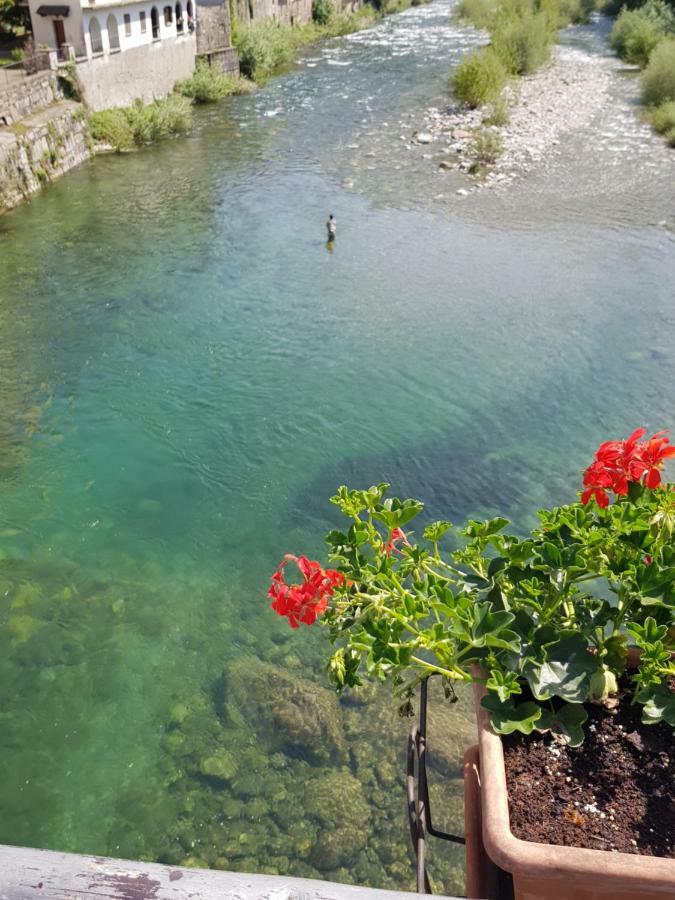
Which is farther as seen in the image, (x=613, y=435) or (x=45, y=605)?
(x=613, y=435)

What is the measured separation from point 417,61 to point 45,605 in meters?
28.4

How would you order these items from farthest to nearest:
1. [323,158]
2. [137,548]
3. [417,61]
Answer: [417,61], [323,158], [137,548]

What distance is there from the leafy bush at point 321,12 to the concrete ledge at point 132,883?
41708mm

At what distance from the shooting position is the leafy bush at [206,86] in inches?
938

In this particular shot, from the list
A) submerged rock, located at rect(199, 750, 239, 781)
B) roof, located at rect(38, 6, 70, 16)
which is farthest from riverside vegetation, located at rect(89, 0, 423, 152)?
submerged rock, located at rect(199, 750, 239, 781)

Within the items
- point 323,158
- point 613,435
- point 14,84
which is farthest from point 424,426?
point 14,84

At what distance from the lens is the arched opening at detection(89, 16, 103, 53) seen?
20406 millimetres

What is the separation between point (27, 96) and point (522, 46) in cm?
1703

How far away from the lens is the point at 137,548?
719 centimetres

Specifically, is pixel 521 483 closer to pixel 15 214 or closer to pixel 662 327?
pixel 662 327

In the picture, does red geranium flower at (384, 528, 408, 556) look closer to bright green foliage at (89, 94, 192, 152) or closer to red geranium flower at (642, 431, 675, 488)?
red geranium flower at (642, 431, 675, 488)

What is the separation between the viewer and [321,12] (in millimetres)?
37531

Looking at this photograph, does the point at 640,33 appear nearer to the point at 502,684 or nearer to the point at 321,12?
the point at 321,12

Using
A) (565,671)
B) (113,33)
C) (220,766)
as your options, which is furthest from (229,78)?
(565,671)
